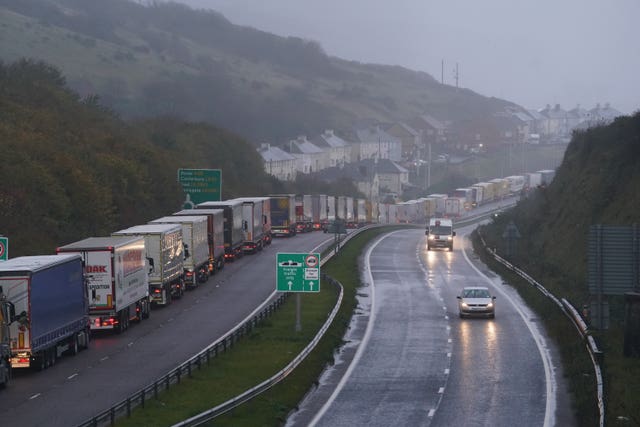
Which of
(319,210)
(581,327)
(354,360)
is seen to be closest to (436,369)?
(354,360)

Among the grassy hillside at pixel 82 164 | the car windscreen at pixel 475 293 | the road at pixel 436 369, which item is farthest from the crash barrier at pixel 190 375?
the grassy hillside at pixel 82 164

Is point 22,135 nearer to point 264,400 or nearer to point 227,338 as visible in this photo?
point 227,338

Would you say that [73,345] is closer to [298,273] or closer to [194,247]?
[298,273]

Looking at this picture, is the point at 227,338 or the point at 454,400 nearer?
the point at 454,400

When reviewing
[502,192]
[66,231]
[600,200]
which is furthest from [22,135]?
[502,192]

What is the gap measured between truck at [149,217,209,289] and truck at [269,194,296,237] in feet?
100

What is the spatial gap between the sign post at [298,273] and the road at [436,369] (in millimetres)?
2291

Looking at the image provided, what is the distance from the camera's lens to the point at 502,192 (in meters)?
168

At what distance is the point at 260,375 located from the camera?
98.4ft

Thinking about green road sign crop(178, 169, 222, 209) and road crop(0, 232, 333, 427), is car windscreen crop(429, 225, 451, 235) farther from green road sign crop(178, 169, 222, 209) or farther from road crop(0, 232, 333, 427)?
road crop(0, 232, 333, 427)

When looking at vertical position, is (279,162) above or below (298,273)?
above

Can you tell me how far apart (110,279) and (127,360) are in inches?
210

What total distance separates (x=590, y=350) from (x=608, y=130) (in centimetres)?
4523

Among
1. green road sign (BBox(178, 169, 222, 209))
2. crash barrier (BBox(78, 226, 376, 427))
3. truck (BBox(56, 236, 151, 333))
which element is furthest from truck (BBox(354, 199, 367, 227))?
crash barrier (BBox(78, 226, 376, 427))
